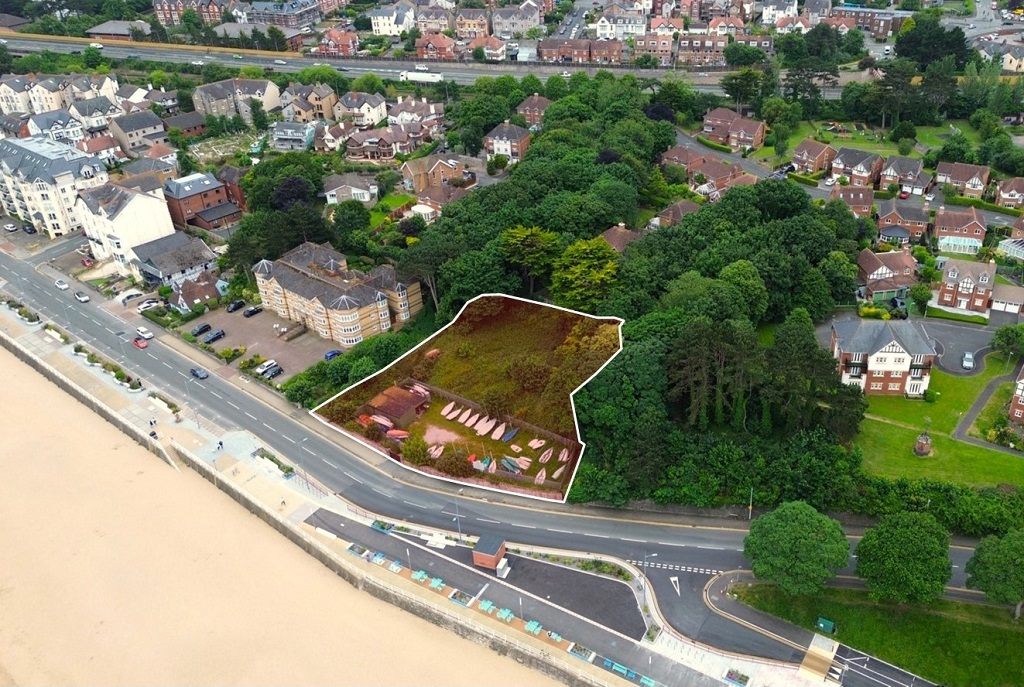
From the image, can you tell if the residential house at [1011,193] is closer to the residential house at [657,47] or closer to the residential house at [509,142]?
the residential house at [509,142]

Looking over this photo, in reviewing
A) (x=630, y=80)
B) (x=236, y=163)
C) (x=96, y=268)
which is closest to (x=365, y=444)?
(x=96, y=268)

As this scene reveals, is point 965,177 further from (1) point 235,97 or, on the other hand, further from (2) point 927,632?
(1) point 235,97

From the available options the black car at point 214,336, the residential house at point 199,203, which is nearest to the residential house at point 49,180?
the residential house at point 199,203

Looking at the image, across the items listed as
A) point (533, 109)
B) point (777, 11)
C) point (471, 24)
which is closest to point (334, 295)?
point (533, 109)

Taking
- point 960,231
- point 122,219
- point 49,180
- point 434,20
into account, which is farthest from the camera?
point 434,20

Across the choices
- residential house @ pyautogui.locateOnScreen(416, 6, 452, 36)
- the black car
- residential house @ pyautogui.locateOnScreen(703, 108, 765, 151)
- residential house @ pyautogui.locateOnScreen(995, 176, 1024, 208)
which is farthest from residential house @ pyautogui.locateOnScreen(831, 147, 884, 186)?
residential house @ pyautogui.locateOnScreen(416, 6, 452, 36)

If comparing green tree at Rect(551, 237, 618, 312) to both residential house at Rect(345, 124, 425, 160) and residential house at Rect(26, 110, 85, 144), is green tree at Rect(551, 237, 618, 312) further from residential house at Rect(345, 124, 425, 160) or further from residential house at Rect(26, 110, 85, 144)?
residential house at Rect(26, 110, 85, 144)

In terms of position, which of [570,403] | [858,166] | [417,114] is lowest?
[570,403]
